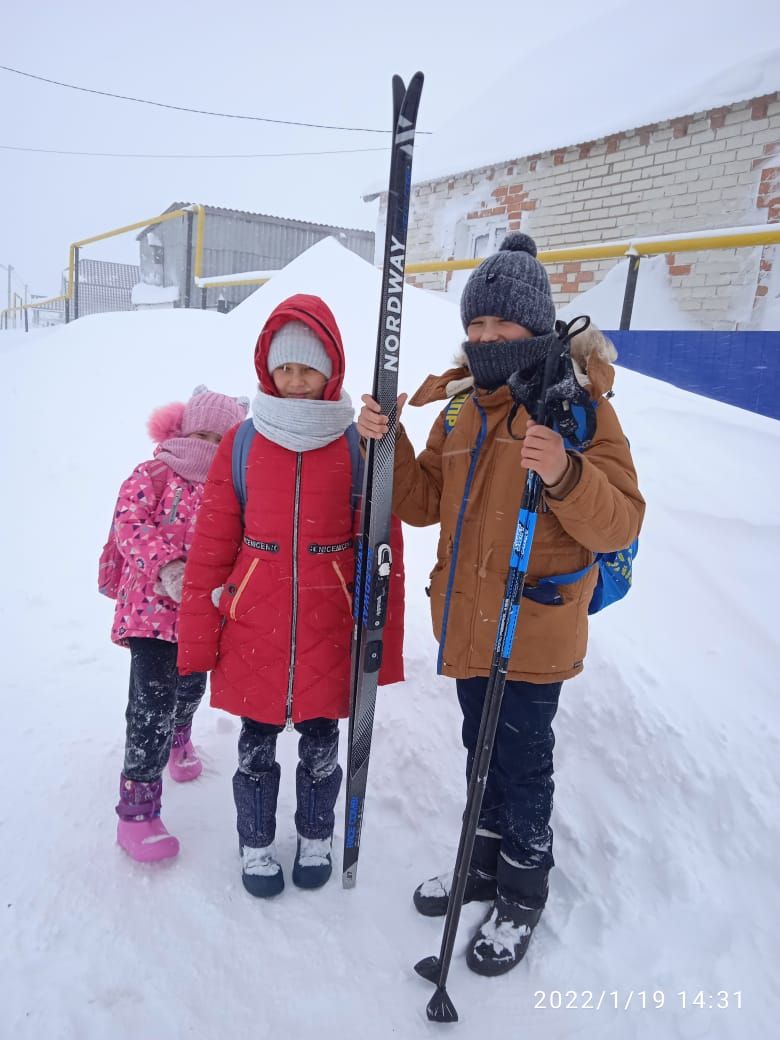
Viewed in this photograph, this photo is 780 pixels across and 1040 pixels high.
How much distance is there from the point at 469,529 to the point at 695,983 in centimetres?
151

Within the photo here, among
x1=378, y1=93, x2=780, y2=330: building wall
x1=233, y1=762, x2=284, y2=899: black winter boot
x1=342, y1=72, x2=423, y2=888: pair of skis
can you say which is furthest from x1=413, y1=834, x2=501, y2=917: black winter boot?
x1=378, y1=93, x2=780, y2=330: building wall

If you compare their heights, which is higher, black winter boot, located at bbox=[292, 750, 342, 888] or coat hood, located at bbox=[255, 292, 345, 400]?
coat hood, located at bbox=[255, 292, 345, 400]

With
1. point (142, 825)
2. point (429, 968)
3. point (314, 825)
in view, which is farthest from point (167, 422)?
point (429, 968)

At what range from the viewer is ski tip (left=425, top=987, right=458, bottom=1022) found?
1818 millimetres

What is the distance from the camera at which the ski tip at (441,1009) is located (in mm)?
1818

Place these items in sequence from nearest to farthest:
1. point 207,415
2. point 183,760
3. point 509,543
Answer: point 509,543
point 207,415
point 183,760

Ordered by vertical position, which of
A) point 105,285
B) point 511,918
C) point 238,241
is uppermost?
point 238,241

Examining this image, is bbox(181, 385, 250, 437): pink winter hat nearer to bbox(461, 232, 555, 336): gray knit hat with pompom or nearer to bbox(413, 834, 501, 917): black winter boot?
bbox(461, 232, 555, 336): gray knit hat with pompom

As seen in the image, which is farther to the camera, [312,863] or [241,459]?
[312,863]

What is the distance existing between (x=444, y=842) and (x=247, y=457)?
170 cm

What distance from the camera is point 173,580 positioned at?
7.52ft

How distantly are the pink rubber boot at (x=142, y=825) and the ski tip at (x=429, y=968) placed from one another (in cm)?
98

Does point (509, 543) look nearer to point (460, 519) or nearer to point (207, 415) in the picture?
point (460, 519)

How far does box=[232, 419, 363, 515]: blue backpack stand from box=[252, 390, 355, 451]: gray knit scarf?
64 millimetres
